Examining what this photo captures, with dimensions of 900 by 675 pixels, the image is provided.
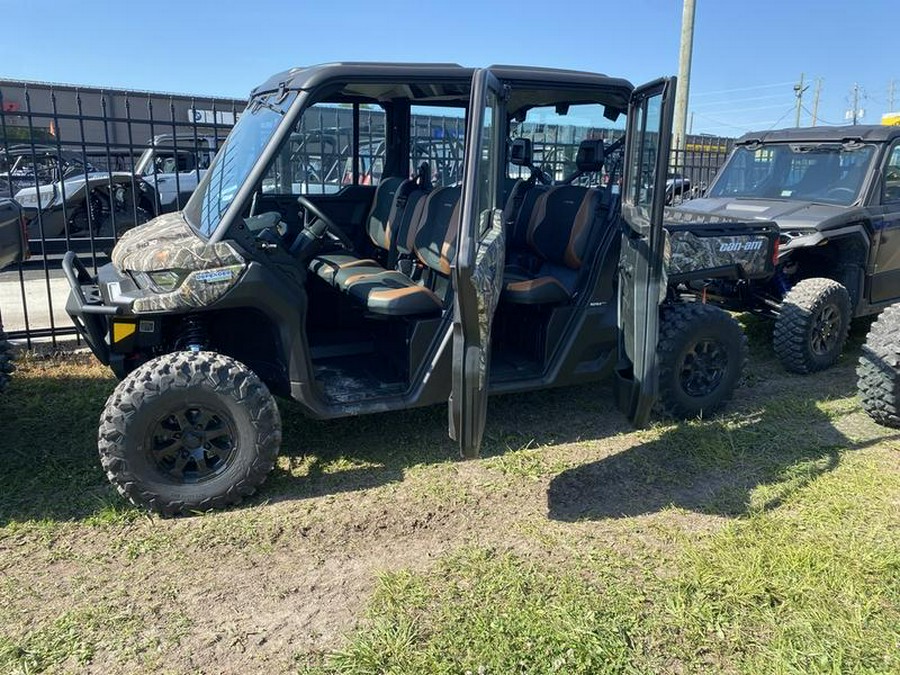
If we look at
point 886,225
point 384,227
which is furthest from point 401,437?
point 886,225

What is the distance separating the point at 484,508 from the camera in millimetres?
3559

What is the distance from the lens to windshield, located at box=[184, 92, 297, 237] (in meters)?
3.53

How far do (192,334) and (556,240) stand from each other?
7.44 ft

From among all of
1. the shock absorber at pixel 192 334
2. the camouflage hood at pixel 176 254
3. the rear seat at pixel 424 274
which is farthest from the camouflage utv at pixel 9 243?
the rear seat at pixel 424 274

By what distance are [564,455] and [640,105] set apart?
2019 millimetres

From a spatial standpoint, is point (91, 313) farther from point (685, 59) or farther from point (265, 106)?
point (685, 59)

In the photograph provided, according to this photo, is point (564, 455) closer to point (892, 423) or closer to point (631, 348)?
point (631, 348)

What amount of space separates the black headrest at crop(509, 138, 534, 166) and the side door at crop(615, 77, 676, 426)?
101 cm

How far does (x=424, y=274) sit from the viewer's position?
4504mm

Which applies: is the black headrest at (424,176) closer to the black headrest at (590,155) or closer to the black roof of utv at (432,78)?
the black roof of utv at (432,78)

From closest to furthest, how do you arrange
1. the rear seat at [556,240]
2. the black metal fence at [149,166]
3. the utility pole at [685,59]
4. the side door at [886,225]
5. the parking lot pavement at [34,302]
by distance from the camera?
1. the rear seat at [556,240]
2. the black metal fence at [149,166]
3. the side door at [886,225]
4. the parking lot pavement at [34,302]
5. the utility pole at [685,59]

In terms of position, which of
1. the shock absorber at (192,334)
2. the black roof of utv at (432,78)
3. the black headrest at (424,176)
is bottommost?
the shock absorber at (192,334)

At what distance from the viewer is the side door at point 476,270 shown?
3.04 metres

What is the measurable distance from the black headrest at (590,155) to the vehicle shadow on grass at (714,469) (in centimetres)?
176
